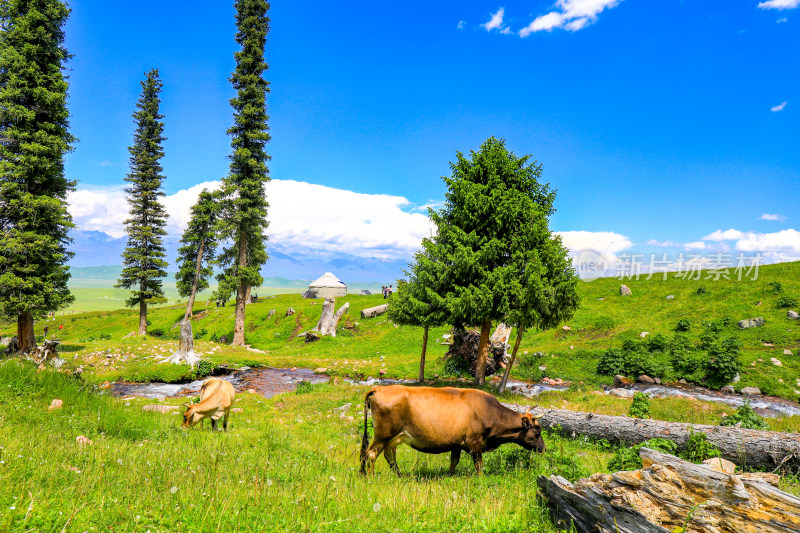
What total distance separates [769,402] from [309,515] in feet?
85.8

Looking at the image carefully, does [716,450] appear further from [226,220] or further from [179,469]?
[226,220]

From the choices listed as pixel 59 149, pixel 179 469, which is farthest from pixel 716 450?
pixel 59 149

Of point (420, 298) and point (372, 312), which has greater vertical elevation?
point (420, 298)

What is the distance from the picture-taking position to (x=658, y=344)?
92.8 ft

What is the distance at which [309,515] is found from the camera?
507 cm

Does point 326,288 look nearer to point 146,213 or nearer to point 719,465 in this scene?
point 146,213

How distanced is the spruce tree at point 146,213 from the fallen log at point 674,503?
4666 centimetres

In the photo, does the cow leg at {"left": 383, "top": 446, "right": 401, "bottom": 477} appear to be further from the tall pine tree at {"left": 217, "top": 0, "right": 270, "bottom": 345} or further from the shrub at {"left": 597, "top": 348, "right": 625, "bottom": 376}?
the tall pine tree at {"left": 217, "top": 0, "right": 270, "bottom": 345}

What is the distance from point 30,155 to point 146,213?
64.8 ft

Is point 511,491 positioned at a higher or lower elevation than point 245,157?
lower

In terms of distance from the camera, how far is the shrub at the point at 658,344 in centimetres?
2798

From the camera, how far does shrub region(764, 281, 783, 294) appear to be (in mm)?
35000

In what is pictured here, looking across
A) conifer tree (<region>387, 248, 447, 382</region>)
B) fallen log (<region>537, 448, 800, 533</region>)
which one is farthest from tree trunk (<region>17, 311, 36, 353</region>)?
fallen log (<region>537, 448, 800, 533</region>)

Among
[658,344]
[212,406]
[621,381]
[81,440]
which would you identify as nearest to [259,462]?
[81,440]
